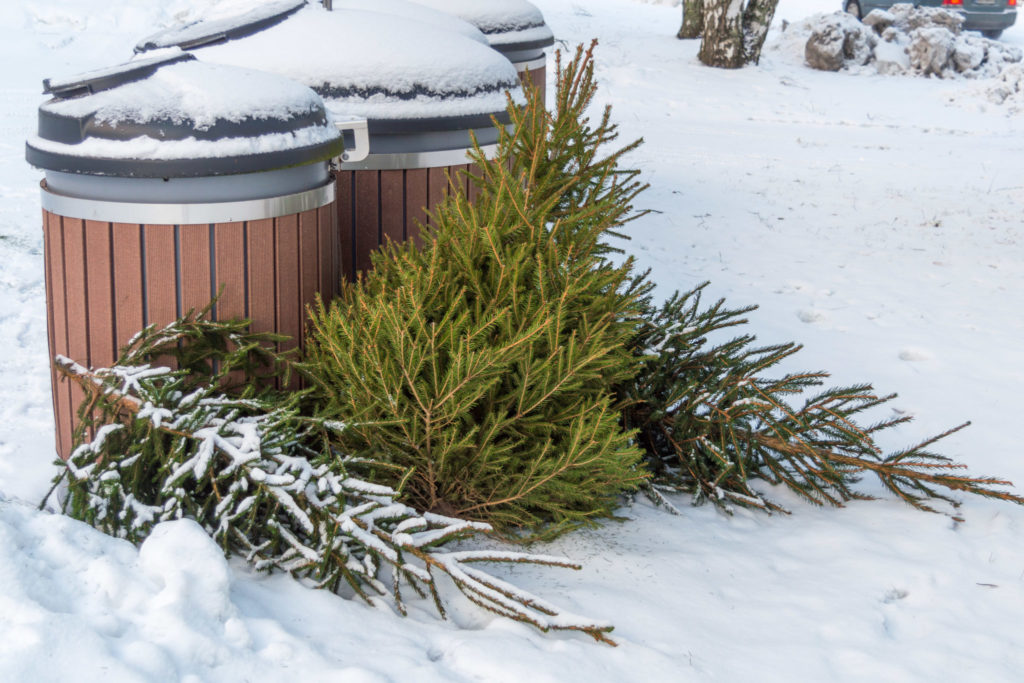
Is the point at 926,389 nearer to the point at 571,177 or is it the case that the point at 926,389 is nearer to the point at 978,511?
the point at 978,511

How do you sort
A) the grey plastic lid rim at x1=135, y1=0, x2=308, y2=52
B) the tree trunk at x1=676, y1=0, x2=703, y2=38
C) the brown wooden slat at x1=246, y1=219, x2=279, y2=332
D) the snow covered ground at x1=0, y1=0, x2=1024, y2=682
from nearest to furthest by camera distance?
the snow covered ground at x1=0, y1=0, x2=1024, y2=682 → the brown wooden slat at x1=246, y1=219, x2=279, y2=332 → the grey plastic lid rim at x1=135, y1=0, x2=308, y2=52 → the tree trunk at x1=676, y1=0, x2=703, y2=38

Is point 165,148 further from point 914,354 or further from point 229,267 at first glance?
point 914,354

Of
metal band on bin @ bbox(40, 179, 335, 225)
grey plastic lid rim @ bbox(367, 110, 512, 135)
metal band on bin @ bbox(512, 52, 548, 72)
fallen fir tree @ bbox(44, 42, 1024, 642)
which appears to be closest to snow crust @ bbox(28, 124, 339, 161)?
metal band on bin @ bbox(40, 179, 335, 225)

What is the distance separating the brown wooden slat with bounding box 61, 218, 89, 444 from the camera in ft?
8.66

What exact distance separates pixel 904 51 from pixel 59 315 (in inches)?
570

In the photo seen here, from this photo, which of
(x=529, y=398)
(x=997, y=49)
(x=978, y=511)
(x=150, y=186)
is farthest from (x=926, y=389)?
(x=997, y=49)

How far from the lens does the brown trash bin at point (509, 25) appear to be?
5453 mm

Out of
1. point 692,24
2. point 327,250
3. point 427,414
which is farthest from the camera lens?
point 692,24

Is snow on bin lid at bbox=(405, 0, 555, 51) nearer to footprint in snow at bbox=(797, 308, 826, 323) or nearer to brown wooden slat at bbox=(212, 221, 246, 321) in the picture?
footprint in snow at bbox=(797, 308, 826, 323)

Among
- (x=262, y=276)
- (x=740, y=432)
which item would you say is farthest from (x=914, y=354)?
(x=262, y=276)

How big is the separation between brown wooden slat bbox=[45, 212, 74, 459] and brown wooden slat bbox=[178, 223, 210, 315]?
0.34 meters

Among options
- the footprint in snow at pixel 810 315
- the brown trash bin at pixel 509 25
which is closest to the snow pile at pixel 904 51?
the brown trash bin at pixel 509 25

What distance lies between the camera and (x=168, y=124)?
8.25 feet

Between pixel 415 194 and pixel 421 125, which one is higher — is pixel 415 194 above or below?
below
